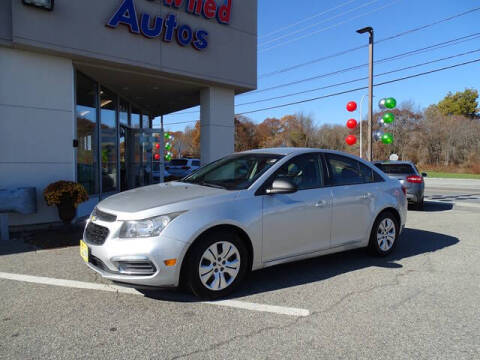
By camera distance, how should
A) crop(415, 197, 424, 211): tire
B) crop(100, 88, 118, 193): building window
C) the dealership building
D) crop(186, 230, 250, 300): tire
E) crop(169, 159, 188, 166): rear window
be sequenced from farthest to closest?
crop(169, 159, 188, 166): rear window < crop(100, 88, 118, 193): building window < crop(415, 197, 424, 211): tire < the dealership building < crop(186, 230, 250, 300): tire

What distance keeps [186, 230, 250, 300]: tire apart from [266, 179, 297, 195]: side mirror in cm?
67

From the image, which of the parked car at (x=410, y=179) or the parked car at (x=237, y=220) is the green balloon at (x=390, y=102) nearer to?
the parked car at (x=410, y=179)

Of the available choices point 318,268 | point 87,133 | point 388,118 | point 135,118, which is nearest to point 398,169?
point 388,118

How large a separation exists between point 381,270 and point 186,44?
7.60 meters

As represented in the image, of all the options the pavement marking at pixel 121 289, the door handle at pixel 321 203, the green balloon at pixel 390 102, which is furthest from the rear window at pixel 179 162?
the door handle at pixel 321 203

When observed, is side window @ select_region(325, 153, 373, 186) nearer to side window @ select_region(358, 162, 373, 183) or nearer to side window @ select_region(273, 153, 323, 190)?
side window @ select_region(358, 162, 373, 183)

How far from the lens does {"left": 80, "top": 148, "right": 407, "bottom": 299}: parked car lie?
3.48 m

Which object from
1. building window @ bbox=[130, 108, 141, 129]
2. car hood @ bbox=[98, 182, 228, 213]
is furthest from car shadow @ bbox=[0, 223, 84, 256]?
building window @ bbox=[130, 108, 141, 129]

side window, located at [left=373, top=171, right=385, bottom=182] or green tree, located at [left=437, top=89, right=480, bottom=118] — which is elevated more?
green tree, located at [left=437, top=89, right=480, bottom=118]

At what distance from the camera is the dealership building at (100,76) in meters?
7.33

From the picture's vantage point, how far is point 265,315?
11.1 feet

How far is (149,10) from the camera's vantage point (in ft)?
29.2

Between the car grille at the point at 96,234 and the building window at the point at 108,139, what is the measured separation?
754 centimetres

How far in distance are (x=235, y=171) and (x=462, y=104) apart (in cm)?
7299
